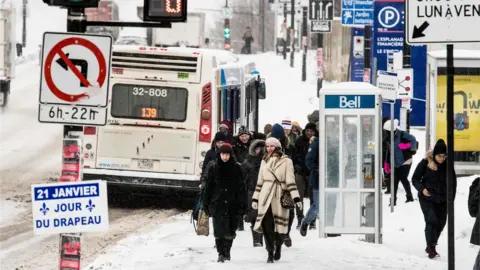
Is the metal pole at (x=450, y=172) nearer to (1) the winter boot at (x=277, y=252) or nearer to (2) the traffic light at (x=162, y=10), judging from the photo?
(2) the traffic light at (x=162, y=10)

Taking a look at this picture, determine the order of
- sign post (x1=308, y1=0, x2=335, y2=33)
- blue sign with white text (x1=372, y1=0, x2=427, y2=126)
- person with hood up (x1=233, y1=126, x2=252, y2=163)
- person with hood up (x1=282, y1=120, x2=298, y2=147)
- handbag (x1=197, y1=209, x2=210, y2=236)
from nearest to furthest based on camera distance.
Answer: handbag (x1=197, y1=209, x2=210, y2=236) → person with hood up (x1=233, y1=126, x2=252, y2=163) → person with hood up (x1=282, y1=120, x2=298, y2=147) → blue sign with white text (x1=372, y1=0, x2=427, y2=126) → sign post (x1=308, y1=0, x2=335, y2=33)

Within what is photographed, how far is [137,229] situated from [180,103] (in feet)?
11.6

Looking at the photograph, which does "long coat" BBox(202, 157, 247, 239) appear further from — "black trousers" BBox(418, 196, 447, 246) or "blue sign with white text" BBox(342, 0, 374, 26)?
"blue sign with white text" BBox(342, 0, 374, 26)

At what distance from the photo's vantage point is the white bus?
22.3m

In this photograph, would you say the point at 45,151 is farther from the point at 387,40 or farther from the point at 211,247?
the point at 211,247

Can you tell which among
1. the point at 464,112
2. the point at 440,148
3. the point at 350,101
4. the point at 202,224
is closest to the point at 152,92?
the point at 464,112

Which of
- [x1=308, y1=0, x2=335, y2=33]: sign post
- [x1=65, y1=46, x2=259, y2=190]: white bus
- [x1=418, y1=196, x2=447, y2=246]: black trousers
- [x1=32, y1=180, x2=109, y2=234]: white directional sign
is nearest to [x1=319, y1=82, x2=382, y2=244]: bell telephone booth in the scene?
[x1=418, y1=196, x2=447, y2=246]: black trousers

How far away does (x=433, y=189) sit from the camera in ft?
53.9

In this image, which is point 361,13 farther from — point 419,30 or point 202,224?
point 419,30

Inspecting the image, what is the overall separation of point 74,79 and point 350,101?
26.0ft

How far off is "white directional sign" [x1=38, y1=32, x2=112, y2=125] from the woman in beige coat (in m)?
5.16

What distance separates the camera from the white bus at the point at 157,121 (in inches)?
879

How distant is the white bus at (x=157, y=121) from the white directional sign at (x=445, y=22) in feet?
40.2

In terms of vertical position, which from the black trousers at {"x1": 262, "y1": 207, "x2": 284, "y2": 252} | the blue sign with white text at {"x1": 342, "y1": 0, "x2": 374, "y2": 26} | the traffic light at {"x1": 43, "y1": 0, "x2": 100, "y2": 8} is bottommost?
the black trousers at {"x1": 262, "y1": 207, "x2": 284, "y2": 252}
